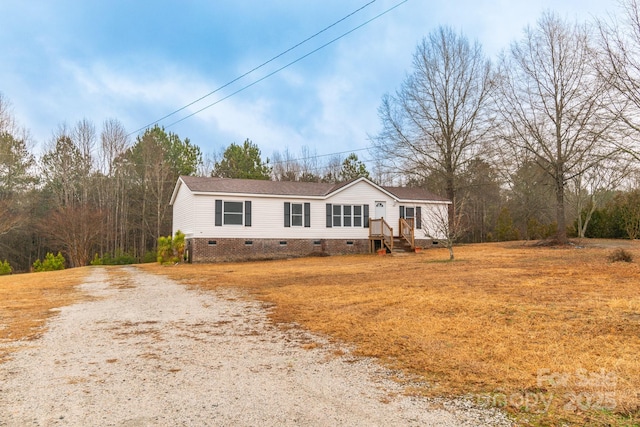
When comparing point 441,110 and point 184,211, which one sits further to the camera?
point 441,110

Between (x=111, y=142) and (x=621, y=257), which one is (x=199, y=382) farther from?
(x=111, y=142)

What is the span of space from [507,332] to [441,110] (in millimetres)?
24920

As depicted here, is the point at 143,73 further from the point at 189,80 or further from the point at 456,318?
the point at 456,318

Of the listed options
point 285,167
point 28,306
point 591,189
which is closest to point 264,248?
point 28,306

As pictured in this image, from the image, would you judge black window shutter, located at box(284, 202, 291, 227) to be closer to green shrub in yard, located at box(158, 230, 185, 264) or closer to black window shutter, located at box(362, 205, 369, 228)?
black window shutter, located at box(362, 205, 369, 228)

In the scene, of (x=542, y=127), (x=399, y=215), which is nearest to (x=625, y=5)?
(x=542, y=127)

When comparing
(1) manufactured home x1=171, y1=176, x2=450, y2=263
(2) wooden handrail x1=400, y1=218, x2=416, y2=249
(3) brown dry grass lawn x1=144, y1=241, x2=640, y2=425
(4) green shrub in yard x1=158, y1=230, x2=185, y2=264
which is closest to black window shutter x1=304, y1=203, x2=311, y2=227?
(1) manufactured home x1=171, y1=176, x2=450, y2=263

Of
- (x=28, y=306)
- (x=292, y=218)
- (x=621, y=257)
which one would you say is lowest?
(x=28, y=306)

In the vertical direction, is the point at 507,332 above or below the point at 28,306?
above

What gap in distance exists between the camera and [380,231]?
77.9 feet

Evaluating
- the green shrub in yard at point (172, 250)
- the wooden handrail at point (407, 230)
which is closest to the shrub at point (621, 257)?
the wooden handrail at point (407, 230)

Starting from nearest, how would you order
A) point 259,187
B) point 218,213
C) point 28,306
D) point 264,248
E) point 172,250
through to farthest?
point 28,306 < point 218,213 < point 172,250 < point 264,248 < point 259,187

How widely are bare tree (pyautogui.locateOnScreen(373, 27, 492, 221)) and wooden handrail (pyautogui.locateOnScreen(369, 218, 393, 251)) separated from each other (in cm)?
584

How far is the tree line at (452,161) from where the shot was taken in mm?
19219
